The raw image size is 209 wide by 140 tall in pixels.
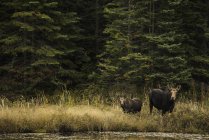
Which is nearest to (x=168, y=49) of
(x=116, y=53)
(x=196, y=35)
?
(x=116, y=53)

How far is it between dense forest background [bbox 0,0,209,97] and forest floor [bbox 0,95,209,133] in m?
6.91

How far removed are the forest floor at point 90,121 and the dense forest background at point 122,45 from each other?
272 inches

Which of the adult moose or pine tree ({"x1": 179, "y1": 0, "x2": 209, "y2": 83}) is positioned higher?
pine tree ({"x1": 179, "y1": 0, "x2": 209, "y2": 83})

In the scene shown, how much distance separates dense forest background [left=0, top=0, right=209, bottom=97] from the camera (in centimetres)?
3009

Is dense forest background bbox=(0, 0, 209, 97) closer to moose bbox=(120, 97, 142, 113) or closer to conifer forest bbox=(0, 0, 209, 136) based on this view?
conifer forest bbox=(0, 0, 209, 136)

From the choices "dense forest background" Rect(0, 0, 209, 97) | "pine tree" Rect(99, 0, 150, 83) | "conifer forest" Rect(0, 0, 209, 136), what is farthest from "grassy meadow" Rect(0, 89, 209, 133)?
"pine tree" Rect(99, 0, 150, 83)

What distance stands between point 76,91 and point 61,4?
6.77m

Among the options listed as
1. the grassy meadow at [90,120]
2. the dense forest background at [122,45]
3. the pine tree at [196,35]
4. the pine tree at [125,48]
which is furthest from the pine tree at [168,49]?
the grassy meadow at [90,120]

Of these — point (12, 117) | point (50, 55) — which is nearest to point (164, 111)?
point (12, 117)

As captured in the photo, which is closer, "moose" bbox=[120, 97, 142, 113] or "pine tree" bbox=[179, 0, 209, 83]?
"moose" bbox=[120, 97, 142, 113]

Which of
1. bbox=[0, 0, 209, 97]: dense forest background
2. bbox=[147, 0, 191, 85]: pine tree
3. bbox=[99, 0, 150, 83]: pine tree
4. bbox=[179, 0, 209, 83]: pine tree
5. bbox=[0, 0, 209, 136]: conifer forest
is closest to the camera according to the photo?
bbox=[147, 0, 191, 85]: pine tree

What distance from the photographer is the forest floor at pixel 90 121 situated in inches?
816

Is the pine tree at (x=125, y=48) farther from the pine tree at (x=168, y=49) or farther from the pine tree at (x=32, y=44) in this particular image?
→ the pine tree at (x=32, y=44)

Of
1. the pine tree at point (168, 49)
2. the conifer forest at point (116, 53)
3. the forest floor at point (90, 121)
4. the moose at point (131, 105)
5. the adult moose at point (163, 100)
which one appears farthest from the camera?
the conifer forest at point (116, 53)
